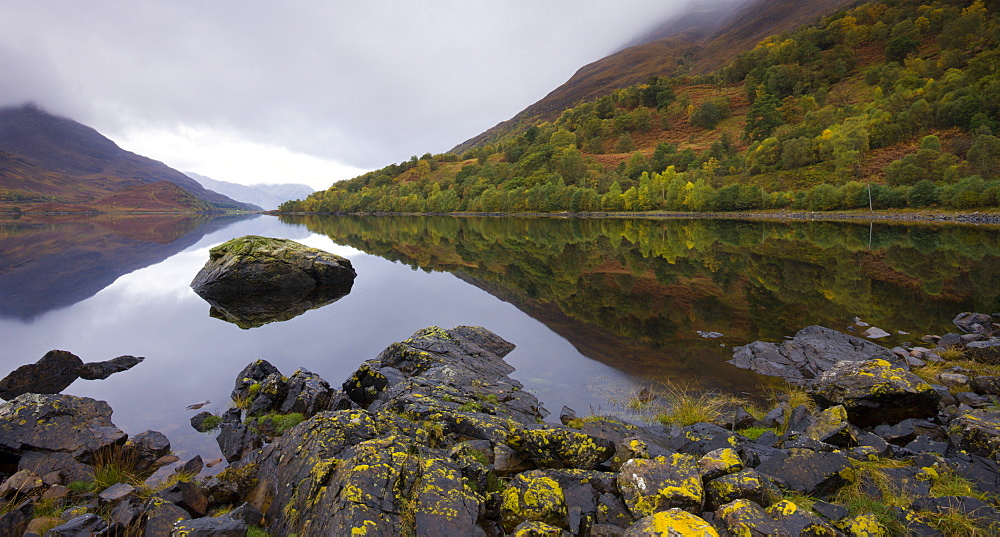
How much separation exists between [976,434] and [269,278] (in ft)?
103

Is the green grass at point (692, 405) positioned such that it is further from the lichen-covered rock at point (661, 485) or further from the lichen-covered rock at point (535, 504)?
the lichen-covered rock at point (535, 504)

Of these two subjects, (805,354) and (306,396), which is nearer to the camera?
(306,396)

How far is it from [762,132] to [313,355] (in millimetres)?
191203

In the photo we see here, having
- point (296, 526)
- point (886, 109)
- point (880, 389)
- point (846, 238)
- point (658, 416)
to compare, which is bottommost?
point (846, 238)

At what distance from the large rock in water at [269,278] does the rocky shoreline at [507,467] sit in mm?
13996

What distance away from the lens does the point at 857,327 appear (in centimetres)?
1745

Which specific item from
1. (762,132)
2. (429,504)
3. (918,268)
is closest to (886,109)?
(762,132)

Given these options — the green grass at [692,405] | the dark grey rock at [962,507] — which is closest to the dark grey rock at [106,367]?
the green grass at [692,405]

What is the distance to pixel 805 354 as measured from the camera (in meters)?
14.5

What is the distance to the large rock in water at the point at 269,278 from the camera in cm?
2442

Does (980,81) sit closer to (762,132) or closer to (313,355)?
(762,132)

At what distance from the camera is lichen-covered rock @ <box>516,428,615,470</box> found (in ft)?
25.1

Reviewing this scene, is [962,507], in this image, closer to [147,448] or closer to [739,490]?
[739,490]

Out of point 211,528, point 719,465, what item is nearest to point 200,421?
point 211,528
